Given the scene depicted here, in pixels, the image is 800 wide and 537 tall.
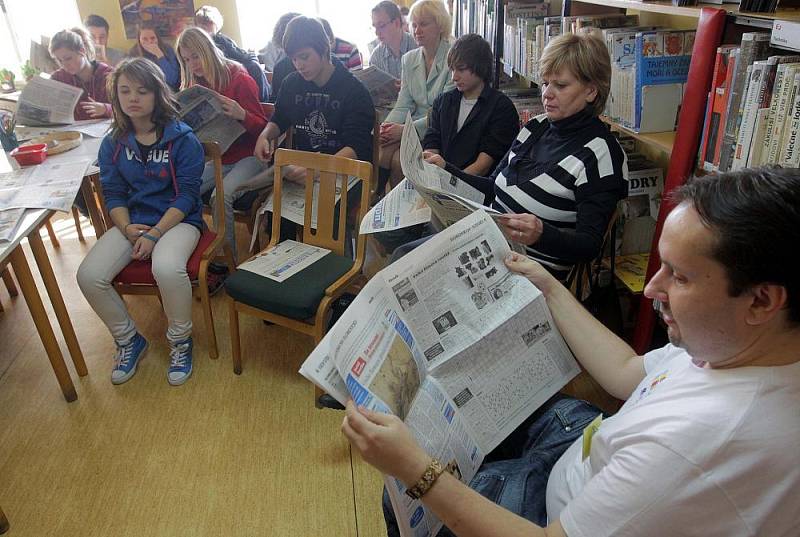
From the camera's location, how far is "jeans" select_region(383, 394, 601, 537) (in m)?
0.90

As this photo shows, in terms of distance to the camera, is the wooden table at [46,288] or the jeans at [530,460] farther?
the wooden table at [46,288]

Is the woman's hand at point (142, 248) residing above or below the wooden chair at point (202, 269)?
above

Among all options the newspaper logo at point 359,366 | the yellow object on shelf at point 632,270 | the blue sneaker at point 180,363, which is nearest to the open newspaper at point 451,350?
the newspaper logo at point 359,366

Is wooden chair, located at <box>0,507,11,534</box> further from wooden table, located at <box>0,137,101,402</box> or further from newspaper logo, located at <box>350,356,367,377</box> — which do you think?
newspaper logo, located at <box>350,356,367,377</box>

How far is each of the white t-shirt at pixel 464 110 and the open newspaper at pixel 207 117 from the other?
109cm

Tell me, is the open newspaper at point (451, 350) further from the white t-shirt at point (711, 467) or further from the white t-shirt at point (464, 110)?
the white t-shirt at point (464, 110)

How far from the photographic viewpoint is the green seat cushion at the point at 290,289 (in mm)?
1720

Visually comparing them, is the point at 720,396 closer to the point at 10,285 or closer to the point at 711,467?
the point at 711,467

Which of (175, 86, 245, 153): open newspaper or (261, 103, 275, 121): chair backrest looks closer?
(175, 86, 245, 153): open newspaper

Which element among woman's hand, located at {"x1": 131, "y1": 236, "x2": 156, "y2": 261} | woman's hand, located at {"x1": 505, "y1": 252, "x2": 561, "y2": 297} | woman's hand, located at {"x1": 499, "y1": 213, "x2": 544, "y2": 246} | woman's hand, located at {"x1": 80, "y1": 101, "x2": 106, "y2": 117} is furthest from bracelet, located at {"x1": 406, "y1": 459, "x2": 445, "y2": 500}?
woman's hand, located at {"x1": 80, "y1": 101, "x2": 106, "y2": 117}

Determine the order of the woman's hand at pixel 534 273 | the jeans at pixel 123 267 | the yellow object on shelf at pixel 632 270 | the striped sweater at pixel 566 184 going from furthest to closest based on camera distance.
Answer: the jeans at pixel 123 267 → the yellow object on shelf at pixel 632 270 → the striped sweater at pixel 566 184 → the woman's hand at pixel 534 273

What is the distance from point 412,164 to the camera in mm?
1338

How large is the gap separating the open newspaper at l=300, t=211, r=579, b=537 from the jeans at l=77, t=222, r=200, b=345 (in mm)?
1236

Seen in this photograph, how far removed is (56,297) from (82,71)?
5.55 ft
